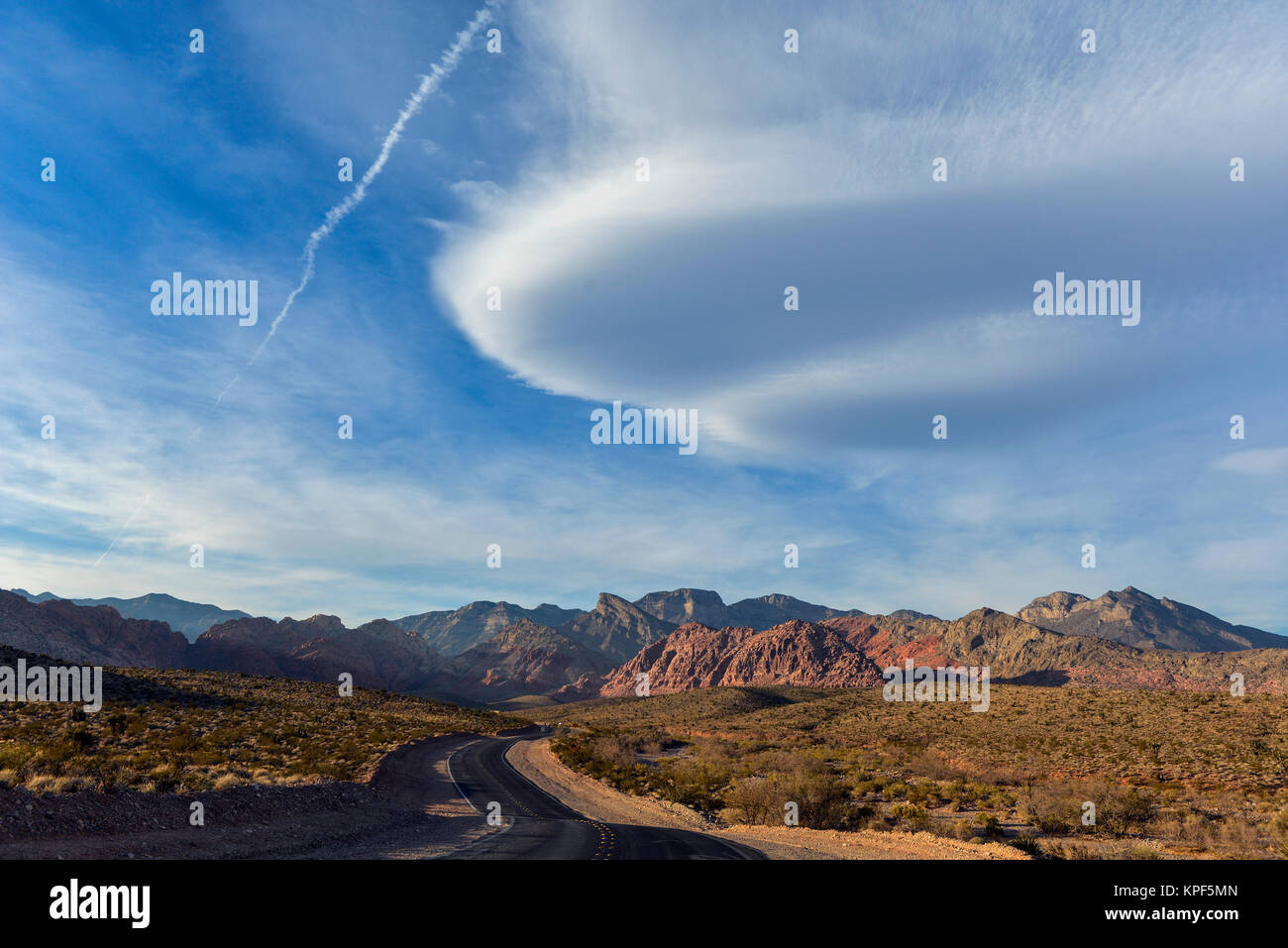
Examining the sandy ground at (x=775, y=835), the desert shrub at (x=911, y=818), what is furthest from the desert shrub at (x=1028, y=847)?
the desert shrub at (x=911, y=818)

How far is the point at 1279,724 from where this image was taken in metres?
44.7

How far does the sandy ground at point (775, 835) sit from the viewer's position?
68.1ft

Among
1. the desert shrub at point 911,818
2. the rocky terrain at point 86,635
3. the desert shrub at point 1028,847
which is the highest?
the desert shrub at point 1028,847

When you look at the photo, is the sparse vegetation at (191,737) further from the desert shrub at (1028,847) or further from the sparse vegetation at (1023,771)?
the desert shrub at (1028,847)

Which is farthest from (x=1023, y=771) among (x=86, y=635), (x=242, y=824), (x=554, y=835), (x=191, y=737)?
(x=86, y=635)

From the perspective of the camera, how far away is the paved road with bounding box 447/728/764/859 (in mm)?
19469

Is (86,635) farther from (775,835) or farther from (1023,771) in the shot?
(1023,771)

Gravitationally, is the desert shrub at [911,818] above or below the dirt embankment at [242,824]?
below

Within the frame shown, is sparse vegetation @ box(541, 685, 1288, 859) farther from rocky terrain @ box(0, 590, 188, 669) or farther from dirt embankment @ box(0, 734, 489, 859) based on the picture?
rocky terrain @ box(0, 590, 188, 669)

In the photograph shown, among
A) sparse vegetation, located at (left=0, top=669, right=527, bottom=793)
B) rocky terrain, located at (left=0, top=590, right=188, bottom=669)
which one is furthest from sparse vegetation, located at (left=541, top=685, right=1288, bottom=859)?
rocky terrain, located at (left=0, top=590, right=188, bottom=669)

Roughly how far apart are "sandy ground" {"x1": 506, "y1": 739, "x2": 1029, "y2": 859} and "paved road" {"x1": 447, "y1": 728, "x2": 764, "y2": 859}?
4.25 feet

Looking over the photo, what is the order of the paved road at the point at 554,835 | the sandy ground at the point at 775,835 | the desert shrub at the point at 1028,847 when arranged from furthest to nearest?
the sandy ground at the point at 775,835, the desert shrub at the point at 1028,847, the paved road at the point at 554,835

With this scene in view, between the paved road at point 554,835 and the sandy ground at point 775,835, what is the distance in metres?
1.30
